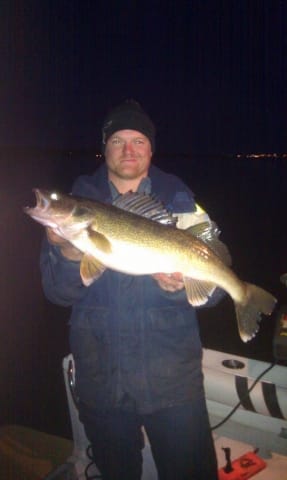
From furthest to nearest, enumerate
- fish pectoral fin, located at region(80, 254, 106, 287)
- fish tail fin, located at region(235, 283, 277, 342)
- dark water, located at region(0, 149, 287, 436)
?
dark water, located at region(0, 149, 287, 436) < fish tail fin, located at region(235, 283, 277, 342) < fish pectoral fin, located at region(80, 254, 106, 287)

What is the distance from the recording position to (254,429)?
3.37 m

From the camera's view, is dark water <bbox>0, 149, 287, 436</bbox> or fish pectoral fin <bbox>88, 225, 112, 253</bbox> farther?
dark water <bbox>0, 149, 287, 436</bbox>

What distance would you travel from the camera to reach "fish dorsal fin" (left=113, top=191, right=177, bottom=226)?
2.73 meters

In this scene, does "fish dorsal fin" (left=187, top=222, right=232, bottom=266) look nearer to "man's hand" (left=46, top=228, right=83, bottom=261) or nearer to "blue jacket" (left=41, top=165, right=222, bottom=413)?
"blue jacket" (left=41, top=165, right=222, bottom=413)

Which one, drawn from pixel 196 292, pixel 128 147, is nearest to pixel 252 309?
pixel 196 292

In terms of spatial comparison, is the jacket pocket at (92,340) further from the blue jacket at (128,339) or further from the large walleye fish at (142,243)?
the large walleye fish at (142,243)

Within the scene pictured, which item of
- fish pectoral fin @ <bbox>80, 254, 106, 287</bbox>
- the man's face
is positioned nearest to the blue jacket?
fish pectoral fin @ <bbox>80, 254, 106, 287</bbox>

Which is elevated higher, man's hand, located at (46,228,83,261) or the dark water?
man's hand, located at (46,228,83,261)

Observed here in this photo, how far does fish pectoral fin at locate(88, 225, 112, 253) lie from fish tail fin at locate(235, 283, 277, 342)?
3.20ft

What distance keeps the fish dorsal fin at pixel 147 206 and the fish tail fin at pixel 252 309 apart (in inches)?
28.5

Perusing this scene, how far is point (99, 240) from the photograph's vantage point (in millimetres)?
2623

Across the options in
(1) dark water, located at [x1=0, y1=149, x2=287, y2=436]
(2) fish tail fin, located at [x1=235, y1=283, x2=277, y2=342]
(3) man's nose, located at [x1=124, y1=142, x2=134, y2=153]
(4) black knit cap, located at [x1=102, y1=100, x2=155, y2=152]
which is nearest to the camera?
(2) fish tail fin, located at [x1=235, y1=283, x2=277, y2=342]

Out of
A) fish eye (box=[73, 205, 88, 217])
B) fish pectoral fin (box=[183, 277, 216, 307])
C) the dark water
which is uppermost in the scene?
fish eye (box=[73, 205, 88, 217])

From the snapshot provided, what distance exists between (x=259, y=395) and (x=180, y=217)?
1.46m
